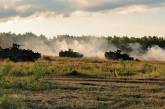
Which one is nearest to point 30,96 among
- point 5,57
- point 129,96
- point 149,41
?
point 129,96

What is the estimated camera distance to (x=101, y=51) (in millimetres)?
69688

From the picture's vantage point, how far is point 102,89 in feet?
71.5

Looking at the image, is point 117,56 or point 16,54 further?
point 117,56

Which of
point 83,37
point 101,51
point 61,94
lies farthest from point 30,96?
point 83,37

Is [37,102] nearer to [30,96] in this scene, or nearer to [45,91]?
[30,96]

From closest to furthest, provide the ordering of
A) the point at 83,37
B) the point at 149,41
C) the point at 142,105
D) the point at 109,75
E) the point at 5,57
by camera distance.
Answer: the point at 142,105
the point at 109,75
the point at 5,57
the point at 149,41
the point at 83,37

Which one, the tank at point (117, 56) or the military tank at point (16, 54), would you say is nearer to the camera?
the military tank at point (16, 54)

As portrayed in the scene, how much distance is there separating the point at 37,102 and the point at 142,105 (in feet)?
9.38

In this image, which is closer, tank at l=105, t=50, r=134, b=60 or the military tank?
the military tank

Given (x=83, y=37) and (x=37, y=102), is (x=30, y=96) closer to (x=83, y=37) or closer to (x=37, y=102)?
(x=37, y=102)

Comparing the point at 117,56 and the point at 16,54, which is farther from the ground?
the point at 16,54

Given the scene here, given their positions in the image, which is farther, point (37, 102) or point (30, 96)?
point (30, 96)

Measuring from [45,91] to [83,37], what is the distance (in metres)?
67.5

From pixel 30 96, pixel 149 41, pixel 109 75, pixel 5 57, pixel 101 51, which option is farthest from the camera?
pixel 149 41
